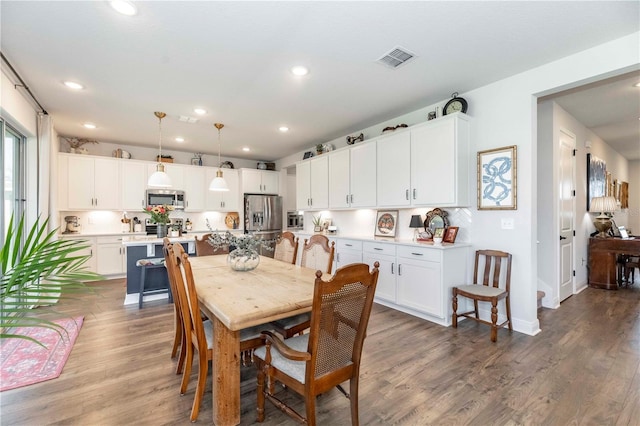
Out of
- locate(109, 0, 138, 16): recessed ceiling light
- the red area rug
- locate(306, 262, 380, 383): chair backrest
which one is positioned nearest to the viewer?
locate(306, 262, 380, 383): chair backrest

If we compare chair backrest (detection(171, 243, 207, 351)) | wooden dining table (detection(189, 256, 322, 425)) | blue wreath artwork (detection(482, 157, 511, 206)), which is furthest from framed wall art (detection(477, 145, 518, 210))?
chair backrest (detection(171, 243, 207, 351))

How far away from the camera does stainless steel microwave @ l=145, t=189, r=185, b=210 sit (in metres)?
6.22

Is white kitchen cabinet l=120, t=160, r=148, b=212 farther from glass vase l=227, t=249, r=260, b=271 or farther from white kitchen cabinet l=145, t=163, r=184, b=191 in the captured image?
glass vase l=227, t=249, r=260, b=271

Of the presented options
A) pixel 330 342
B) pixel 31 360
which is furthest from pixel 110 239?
pixel 330 342

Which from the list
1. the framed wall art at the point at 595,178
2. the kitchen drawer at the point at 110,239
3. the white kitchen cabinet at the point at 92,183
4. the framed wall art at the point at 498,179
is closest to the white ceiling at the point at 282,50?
the framed wall art at the point at 498,179

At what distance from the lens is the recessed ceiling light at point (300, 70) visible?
300 centimetres

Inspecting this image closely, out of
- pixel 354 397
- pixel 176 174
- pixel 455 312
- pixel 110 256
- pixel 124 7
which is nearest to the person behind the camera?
pixel 354 397

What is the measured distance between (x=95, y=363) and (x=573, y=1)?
464cm

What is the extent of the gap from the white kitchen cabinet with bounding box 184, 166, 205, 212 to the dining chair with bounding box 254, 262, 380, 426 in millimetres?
5598

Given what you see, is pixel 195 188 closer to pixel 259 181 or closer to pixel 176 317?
pixel 259 181

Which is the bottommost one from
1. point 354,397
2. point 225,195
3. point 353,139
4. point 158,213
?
point 354,397

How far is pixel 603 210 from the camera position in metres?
4.84

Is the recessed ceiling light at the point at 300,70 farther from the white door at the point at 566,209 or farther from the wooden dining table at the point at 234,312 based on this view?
the white door at the point at 566,209

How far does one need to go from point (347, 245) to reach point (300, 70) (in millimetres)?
2621
